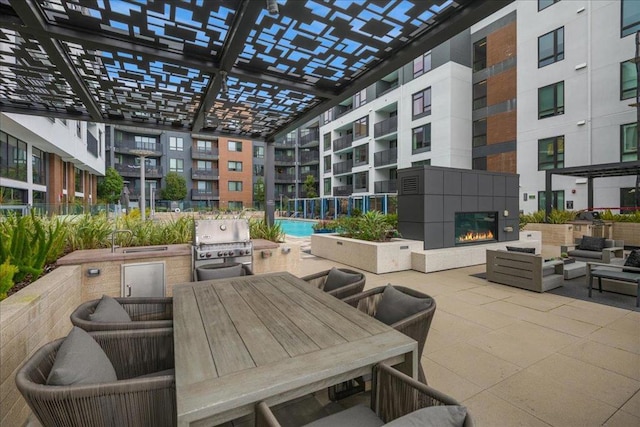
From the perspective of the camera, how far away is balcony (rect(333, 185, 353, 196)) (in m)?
26.8

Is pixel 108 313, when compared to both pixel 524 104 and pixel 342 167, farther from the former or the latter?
pixel 342 167

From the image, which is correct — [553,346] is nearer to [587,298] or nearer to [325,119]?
[587,298]

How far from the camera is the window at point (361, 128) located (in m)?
24.2

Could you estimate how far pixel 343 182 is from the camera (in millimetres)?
28703

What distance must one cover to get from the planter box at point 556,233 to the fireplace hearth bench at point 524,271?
6715mm

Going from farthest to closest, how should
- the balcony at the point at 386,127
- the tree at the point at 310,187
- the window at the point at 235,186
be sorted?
1. the window at the point at 235,186
2. the tree at the point at 310,187
3. the balcony at the point at 386,127

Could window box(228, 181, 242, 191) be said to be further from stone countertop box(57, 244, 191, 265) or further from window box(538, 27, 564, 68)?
stone countertop box(57, 244, 191, 265)

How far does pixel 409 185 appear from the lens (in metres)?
7.80

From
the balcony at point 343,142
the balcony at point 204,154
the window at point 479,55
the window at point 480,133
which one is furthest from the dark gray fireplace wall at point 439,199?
the balcony at point 204,154

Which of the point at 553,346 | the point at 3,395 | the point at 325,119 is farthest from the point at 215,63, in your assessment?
the point at 325,119

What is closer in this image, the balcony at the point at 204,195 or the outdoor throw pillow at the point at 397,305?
the outdoor throw pillow at the point at 397,305

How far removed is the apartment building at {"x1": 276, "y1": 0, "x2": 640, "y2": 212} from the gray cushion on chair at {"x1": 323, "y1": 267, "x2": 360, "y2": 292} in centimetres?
1570

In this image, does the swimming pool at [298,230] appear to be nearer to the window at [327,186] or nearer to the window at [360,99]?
the window at [327,186]

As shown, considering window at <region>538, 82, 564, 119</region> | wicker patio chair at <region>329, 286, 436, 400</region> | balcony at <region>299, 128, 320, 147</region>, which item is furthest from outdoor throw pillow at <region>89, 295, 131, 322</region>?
balcony at <region>299, 128, 320, 147</region>
